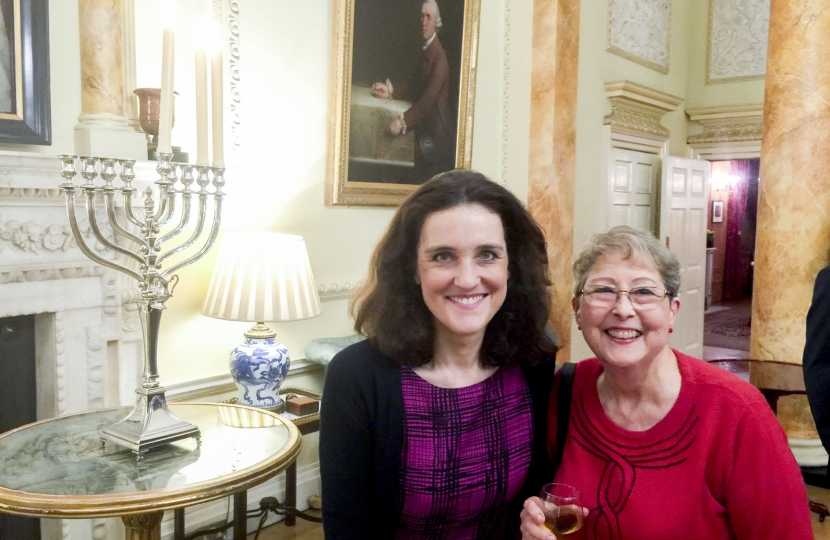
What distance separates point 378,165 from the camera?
4.02 m

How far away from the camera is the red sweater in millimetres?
1359

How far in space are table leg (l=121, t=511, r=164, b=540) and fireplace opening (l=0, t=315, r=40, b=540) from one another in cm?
107

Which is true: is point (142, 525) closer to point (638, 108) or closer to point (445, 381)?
point (445, 381)

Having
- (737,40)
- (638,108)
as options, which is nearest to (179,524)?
(638,108)

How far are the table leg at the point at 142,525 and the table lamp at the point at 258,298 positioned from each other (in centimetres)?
108

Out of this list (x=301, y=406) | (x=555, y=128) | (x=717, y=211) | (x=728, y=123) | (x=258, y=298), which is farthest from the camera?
(x=717, y=211)

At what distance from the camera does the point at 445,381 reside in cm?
168

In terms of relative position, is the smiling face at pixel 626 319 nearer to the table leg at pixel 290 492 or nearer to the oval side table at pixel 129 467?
the oval side table at pixel 129 467

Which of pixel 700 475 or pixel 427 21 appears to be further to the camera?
pixel 427 21

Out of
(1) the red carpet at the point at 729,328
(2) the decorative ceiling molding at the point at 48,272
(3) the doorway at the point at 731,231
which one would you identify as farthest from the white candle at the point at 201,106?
(3) the doorway at the point at 731,231

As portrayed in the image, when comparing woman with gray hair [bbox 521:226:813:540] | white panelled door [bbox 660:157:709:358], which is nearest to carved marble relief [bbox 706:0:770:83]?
white panelled door [bbox 660:157:709:358]

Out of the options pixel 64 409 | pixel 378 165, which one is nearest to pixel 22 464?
pixel 64 409

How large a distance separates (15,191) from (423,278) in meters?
1.62

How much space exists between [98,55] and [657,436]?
2385mm
